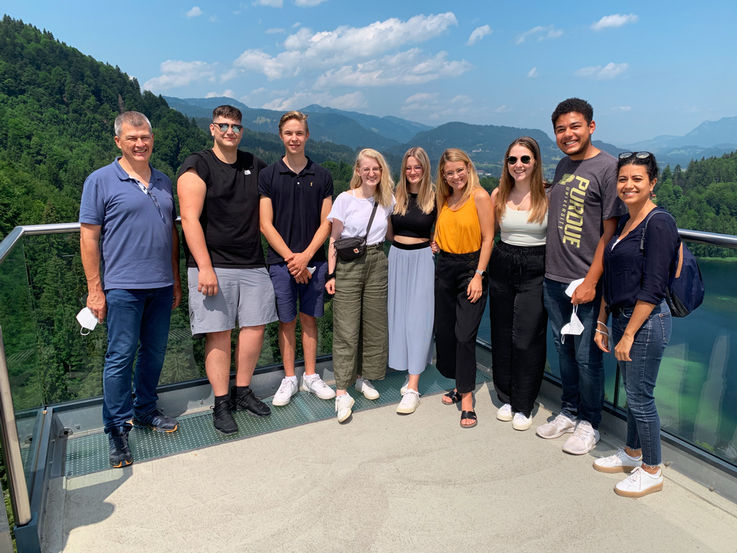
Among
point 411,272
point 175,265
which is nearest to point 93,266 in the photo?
point 175,265

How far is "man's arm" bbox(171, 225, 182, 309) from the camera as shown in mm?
2902

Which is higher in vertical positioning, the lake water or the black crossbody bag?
the black crossbody bag

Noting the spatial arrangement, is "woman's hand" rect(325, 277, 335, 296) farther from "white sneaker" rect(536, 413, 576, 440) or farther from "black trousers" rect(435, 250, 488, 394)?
"white sneaker" rect(536, 413, 576, 440)

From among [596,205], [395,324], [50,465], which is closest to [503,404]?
[395,324]

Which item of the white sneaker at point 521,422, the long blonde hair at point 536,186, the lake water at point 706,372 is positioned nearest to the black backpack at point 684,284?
the lake water at point 706,372

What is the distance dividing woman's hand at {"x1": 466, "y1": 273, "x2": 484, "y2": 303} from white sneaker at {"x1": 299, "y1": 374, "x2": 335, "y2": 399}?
1207 mm

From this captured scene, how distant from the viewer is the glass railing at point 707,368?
243 centimetres

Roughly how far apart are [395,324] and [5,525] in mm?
2296

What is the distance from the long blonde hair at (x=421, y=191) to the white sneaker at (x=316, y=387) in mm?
1327

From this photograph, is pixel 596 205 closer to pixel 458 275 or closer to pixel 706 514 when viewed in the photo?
pixel 458 275

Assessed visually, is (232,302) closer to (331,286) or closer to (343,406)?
(331,286)

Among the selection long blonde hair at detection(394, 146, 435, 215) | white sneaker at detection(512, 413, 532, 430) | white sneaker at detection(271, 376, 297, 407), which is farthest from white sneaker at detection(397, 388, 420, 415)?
long blonde hair at detection(394, 146, 435, 215)

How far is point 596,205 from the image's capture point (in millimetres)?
2623

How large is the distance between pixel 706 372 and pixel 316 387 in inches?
94.0
